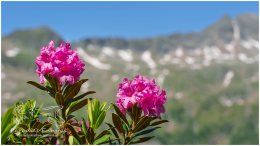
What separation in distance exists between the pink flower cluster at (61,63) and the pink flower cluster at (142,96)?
365mm

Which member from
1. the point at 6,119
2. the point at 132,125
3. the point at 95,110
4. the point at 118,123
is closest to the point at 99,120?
the point at 95,110

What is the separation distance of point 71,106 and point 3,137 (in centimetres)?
123

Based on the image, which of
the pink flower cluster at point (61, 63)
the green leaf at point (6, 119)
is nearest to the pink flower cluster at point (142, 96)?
the pink flower cluster at point (61, 63)

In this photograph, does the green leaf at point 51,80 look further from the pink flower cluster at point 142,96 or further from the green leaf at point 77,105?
the pink flower cluster at point 142,96

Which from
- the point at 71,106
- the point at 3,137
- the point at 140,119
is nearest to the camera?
the point at 3,137

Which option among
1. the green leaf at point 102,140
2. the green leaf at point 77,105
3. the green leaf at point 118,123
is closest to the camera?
the green leaf at point 102,140

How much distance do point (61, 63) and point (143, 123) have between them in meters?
0.78

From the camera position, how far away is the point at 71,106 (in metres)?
4.07

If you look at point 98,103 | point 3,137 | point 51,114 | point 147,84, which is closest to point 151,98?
point 147,84

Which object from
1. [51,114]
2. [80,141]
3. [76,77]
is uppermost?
[76,77]

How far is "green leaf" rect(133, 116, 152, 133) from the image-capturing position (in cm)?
376

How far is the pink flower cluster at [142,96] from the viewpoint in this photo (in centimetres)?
387

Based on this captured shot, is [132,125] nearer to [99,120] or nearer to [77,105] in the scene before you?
[99,120]

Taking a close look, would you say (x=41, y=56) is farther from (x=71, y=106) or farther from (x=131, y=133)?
(x=131, y=133)
